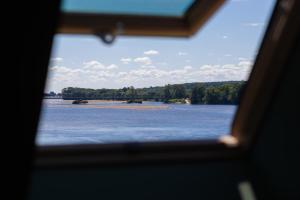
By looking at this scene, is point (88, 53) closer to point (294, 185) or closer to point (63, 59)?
point (63, 59)

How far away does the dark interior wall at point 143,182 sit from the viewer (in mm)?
1898

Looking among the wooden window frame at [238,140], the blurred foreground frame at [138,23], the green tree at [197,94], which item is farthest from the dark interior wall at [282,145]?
the blurred foreground frame at [138,23]

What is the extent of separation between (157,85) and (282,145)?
2.41 ft

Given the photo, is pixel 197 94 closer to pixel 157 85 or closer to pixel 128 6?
pixel 157 85

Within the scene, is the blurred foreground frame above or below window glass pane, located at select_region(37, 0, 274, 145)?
above

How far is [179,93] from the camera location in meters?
2.32

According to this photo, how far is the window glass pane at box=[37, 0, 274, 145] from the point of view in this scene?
2.16 m

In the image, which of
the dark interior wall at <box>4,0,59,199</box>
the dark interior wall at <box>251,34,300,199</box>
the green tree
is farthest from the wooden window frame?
the dark interior wall at <box>4,0,59,199</box>

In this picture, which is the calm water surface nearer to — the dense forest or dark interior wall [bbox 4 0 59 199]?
the dense forest

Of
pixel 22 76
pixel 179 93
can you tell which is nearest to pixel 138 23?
pixel 179 93

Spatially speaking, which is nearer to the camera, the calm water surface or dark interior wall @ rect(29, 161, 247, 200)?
dark interior wall @ rect(29, 161, 247, 200)

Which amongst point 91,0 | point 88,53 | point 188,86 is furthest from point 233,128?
point 91,0

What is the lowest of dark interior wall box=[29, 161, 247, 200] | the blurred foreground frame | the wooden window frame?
dark interior wall box=[29, 161, 247, 200]

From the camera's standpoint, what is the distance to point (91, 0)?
1.83m
